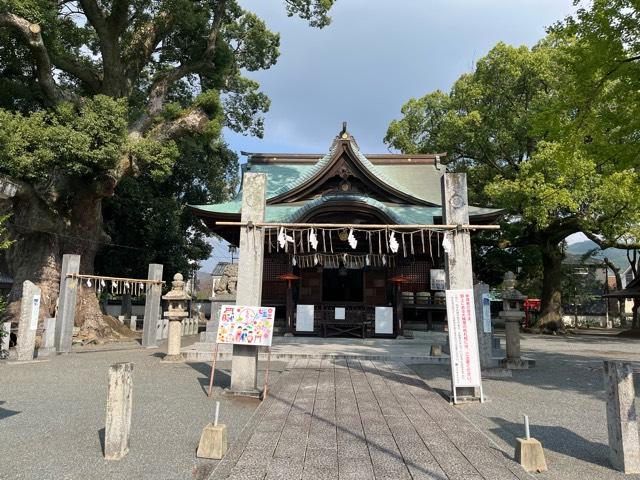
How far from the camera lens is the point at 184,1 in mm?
15727

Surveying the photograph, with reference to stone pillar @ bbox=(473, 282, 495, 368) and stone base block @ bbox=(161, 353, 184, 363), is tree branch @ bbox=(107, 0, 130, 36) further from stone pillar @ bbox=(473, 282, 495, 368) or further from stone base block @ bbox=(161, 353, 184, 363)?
stone pillar @ bbox=(473, 282, 495, 368)

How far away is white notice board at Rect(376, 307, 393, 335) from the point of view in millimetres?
16203

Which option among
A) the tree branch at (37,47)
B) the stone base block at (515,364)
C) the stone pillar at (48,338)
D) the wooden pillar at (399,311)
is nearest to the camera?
the stone base block at (515,364)

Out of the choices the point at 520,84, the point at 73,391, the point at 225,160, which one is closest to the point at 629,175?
the point at 520,84

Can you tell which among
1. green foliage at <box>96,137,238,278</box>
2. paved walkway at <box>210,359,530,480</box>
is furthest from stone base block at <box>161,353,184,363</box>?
green foliage at <box>96,137,238,278</box>

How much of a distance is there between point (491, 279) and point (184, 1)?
23.8 metres

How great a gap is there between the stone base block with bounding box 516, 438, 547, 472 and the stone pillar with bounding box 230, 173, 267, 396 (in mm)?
4358

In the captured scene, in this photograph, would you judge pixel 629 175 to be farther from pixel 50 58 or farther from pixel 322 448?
pixel 50 58

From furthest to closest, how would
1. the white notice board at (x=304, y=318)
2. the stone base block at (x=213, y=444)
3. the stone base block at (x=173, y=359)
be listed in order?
the white notice board at (x=304, y=318)
the stone base block at (x=173, y=359)
the stone base block at (x=213, y=444)

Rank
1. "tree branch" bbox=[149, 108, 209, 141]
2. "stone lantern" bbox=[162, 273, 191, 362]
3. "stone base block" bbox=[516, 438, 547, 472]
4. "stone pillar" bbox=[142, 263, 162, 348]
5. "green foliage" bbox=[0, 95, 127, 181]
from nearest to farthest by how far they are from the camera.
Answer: "stone base block" bbox=[516, 438, 547, 472] → "stone lantern" bbox=[162, 273, 191, 362] → "green foliage" bbox=[0, 95, 127, 181] → "stone pillar" bbox=[142, 263, 162, 348] → "tree branch" bbox=[149, 108, 209, 141]

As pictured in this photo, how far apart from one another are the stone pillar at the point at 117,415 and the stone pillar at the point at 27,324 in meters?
8.62

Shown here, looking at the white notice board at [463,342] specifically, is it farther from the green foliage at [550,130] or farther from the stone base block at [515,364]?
the green foliage at [550,130]

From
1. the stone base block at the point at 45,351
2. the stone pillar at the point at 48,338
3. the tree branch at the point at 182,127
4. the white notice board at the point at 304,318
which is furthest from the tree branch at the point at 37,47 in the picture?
the white notice board at the point at 304,318

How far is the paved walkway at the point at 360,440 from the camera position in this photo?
4156 mm
